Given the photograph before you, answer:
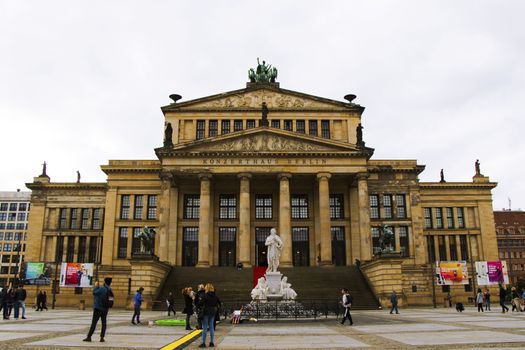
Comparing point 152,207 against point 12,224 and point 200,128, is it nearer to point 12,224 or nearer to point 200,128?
point 200,128

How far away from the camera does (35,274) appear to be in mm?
56406

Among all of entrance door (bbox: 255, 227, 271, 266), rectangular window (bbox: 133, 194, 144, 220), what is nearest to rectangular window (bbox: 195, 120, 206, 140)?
rectangular window (bbox: 133, 194, 144, 220)

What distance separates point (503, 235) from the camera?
109375 mm

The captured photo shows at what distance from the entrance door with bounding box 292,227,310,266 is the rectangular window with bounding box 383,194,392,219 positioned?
10.3 metres

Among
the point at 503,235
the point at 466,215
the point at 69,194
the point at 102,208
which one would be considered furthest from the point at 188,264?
the point at 503,235

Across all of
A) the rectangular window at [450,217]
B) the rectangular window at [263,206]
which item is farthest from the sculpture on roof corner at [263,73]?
the rectangular window at [450,217]

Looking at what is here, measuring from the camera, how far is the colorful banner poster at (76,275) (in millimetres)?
53844

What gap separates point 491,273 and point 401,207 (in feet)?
40.7

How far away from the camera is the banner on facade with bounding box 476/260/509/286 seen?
2144 inches

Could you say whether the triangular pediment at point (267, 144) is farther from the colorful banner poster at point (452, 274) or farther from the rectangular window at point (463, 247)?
the rectangular window at point (463, 247)

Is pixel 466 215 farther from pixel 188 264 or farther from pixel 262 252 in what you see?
pixel 188 264

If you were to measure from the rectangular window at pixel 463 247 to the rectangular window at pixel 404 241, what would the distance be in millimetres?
9398

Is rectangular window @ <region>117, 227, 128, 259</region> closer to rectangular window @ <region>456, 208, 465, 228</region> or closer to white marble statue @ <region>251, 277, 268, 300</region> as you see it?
white marble statue @ <region>251, 277, 268, 300</region>

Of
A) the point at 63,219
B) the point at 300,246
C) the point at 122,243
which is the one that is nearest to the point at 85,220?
the point at 63,219
